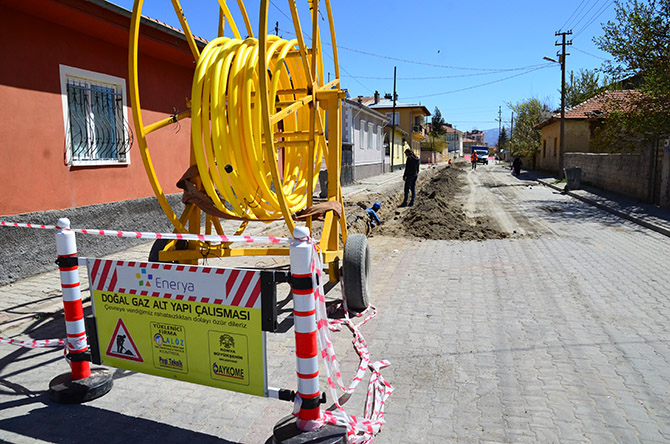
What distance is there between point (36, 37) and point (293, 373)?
6177mm

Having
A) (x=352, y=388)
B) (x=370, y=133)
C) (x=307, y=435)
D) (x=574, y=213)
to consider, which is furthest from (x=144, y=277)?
(x=370, y=133)

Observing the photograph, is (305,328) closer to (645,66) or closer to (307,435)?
(307,435)

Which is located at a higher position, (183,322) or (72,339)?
(183,322)

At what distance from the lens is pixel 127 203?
8.61 meters

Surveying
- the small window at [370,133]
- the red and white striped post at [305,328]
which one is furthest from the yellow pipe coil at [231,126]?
the small window at [370,133]

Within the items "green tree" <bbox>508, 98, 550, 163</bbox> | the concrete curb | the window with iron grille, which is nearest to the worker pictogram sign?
the window with iron grille

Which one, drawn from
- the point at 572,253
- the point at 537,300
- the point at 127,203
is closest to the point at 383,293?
the point at 537,300

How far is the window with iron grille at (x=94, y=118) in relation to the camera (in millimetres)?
7422

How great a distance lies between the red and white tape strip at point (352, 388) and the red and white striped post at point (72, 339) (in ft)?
5.72

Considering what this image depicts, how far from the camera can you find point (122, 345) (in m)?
3.34

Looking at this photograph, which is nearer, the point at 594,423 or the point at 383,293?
the point at 594,423

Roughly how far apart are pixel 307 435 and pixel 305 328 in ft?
2.04

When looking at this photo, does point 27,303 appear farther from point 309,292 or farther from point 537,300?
point 537,300

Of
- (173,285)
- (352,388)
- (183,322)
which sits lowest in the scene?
(352,388)
